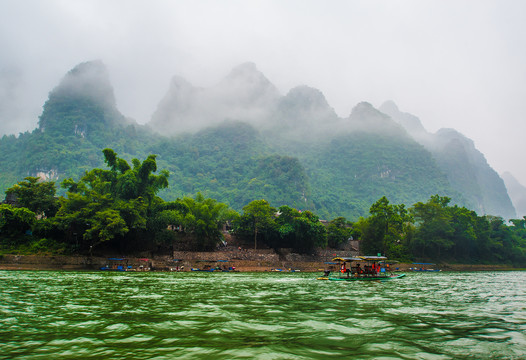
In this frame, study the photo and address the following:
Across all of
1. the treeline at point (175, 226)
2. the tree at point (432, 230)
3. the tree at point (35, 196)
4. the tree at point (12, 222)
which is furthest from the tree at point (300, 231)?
the tree at point (12, 222)

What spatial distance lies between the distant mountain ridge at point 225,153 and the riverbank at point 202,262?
67.7m

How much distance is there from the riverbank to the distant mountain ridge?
222 ft

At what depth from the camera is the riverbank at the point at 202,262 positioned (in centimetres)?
3438

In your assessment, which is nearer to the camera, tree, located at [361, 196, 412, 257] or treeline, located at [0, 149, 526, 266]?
treeline, located at [0, 149, 526, 266]

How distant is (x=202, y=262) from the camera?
44156 mm

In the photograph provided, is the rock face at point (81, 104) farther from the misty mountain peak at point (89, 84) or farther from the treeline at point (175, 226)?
the treeline at point (175, 226)

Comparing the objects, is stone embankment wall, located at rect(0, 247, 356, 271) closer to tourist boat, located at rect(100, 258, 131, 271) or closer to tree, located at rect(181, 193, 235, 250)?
tourist boat, located at rect(100, 258, 131, 271)

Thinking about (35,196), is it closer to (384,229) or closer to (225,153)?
(384,229)

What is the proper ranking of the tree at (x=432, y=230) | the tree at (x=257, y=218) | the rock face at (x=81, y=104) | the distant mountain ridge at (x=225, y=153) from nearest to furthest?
1. the tree at (x=257, y=218)
2. the tree at (x=432, y=230)
3. the distant mountain ridge at (x=225, y=153)
4. the rock face at (x=81, y=104)

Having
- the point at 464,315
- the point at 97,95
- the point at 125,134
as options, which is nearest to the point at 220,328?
the point at 464,315

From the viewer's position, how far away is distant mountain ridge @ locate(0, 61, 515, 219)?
12888cm

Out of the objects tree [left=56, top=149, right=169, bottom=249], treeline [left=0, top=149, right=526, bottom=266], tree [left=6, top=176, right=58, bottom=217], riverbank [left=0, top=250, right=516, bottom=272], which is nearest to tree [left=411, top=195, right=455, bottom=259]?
treeline [left=0, top=149, right=526, bottom=266]

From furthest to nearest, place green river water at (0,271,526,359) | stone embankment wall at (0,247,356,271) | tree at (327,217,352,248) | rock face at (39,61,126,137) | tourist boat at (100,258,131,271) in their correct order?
rock face at (39,61,126,137) → tree at (327,217,352,248) → tourist boat at (100,258,131,271) → stone embankment wall at (0,247,356,271) → green river water at (0,271,526,359)

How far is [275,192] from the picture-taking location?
126 metres
